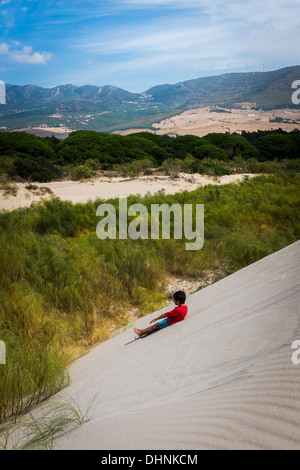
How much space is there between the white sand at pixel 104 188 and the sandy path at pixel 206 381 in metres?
8.76

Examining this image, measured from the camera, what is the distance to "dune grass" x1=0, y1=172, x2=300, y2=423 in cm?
272

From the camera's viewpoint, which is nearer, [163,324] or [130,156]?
[163,324]

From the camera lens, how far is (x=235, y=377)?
1692 mm

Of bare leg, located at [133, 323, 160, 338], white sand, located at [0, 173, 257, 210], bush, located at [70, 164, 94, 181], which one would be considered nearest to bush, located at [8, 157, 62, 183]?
white sand, located at [0, 173, 257, 210]

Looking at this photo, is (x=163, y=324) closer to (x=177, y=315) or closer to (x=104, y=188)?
(x=177, y=315)

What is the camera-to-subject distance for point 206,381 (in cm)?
184

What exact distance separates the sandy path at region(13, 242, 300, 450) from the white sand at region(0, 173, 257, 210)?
8.76m

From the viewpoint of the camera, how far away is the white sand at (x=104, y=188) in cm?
1127

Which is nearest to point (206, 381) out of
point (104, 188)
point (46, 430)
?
point (46, 430)

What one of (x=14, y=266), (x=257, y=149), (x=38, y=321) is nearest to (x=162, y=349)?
(x=38, y=321)

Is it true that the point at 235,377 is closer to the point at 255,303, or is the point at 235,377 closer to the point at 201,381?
the point at 201,381

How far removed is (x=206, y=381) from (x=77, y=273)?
3.30 meters

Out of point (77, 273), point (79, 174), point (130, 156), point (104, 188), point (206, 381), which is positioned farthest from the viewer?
point (130, 156)
